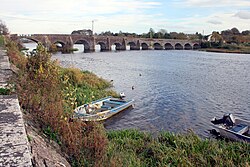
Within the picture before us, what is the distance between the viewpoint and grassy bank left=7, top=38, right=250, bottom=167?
530 cm

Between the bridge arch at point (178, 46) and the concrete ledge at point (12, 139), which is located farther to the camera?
the bridge arch at point (178, 46)

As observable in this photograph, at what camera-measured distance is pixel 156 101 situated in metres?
18.0

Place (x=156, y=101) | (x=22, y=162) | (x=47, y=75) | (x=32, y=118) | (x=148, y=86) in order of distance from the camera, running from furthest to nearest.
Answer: (x=148, y=86), (x=156, y=101), (x=47, y=75), (x=32, y=118), (x=22, y=162)

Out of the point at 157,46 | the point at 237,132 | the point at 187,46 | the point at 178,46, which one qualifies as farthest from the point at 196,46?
the point at 237,132

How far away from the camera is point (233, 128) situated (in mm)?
11453

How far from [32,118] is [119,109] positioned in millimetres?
9083

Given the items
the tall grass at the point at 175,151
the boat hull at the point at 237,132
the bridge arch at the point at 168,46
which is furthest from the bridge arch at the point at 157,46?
the tall grass at the point at 175,151

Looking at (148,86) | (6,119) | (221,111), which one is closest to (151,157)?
(6,119)

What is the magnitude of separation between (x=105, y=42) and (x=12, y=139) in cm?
8205

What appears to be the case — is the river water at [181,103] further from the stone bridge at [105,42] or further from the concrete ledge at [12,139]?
the stone bridge at [105,42]

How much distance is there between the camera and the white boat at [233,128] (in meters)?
10.3

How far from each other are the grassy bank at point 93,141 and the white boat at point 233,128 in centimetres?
153

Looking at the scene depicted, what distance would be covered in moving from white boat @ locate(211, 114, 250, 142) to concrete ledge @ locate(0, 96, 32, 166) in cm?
864

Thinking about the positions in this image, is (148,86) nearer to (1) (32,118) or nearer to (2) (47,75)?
(2) (47,75)
